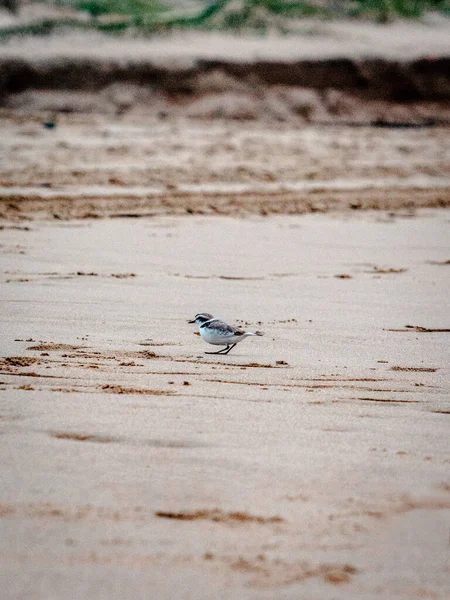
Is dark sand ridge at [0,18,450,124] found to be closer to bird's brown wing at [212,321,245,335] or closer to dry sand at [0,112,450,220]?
dry sand at [0,112,450,220]

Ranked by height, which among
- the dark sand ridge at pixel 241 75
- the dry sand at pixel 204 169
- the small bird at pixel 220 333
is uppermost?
the small bird at pixel 220 333

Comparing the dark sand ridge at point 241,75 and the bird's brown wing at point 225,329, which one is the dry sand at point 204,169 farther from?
the bird's brown wing at point 225,329

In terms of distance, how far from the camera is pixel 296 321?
5.78m

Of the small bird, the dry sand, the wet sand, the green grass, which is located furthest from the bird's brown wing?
the green grass

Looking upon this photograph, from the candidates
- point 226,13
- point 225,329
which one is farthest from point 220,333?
point 226,13

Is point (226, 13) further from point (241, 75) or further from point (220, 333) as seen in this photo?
point (220, 333)

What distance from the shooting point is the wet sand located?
2.71m

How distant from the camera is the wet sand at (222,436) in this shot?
107 inches

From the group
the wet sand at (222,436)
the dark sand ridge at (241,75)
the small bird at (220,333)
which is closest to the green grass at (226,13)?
the dark sand ridge at (241,75)

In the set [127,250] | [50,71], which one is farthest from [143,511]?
[50,71]

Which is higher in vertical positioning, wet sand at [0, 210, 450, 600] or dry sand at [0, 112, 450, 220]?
wet sand at [0, 210, 450, 600]

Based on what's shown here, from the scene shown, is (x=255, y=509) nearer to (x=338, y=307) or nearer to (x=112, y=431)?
(x=112, y=431)

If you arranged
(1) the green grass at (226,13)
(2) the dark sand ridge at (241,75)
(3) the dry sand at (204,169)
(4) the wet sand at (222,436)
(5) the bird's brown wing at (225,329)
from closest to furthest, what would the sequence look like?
(4) the wet sand at (222,436) → (5) the bird's brown wing at (225,329) → (3) the dry sand at (204,169) → (2) the dark sand ridge at (241,75) → (1) the green grass at (226,13)

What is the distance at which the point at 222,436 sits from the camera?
3627 millimetres
